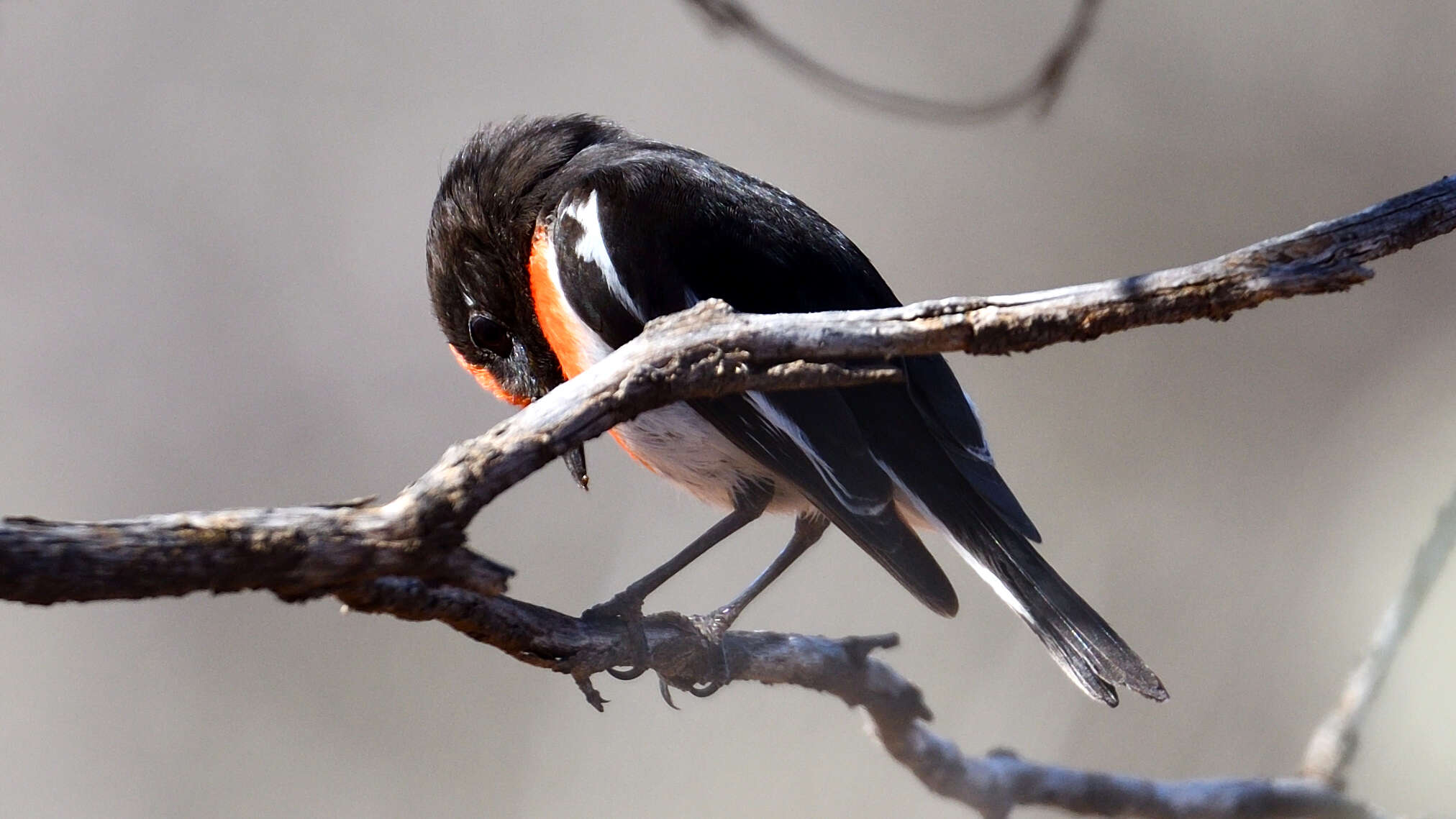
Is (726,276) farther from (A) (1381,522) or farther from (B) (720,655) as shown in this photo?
(A) (1381,522)

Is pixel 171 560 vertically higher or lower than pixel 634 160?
lower

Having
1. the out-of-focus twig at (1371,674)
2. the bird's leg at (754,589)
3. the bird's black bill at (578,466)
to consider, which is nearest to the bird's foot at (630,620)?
the bird's leg at (754,589)

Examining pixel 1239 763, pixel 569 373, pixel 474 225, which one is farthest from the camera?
pixel 1239 763

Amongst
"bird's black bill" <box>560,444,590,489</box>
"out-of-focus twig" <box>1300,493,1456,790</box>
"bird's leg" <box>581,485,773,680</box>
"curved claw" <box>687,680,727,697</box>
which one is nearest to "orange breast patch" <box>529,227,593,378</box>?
"bird's black bill" <box>560,444,590,489</box>

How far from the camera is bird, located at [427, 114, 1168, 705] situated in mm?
1068

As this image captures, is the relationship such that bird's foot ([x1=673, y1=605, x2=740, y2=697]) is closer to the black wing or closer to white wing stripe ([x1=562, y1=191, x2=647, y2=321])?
the black wing

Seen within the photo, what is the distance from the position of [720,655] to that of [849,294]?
Result: 0.45 metres

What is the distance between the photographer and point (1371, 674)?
154cm

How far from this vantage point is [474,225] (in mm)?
1346

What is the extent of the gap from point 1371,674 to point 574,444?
4.53 ft

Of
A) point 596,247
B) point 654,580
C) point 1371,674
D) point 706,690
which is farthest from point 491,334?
point 1371,674

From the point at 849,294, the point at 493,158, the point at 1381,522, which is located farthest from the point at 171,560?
the point at 1381,522

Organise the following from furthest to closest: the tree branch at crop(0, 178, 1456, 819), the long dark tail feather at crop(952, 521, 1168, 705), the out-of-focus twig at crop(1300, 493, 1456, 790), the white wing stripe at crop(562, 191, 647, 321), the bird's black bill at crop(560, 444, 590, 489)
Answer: the out-of-focus twig at crop(1300, 493, 1456, 790), the bird's black bill at crop(560, 444, 590, 489), the white wing stripe at crop(562, 191, 647, 321), the long dark tail feather at crop(952, 521, 1168, 705), the tree branch at crop(0, 178, 1456, 819)

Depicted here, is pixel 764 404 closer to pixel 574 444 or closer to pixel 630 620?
pixel 630 620
